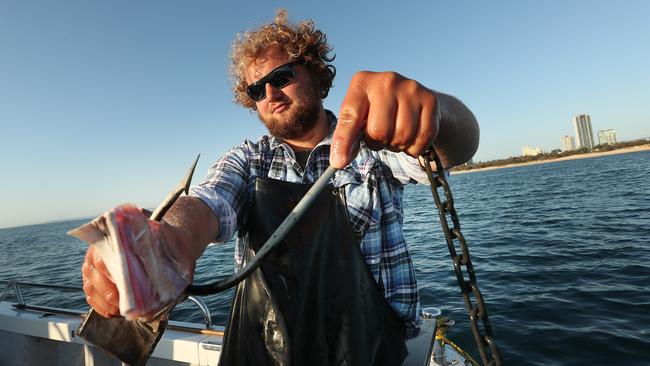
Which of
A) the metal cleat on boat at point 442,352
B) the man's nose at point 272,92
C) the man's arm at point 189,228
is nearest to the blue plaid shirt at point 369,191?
the man's arm at point 189,228

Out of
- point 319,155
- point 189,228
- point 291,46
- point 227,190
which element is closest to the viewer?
point 189,228

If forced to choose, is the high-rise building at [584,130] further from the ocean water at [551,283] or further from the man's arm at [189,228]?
the man's arm at [189,228]

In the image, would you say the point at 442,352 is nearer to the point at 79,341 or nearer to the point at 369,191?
the point at 369,191

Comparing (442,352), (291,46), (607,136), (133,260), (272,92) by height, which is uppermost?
(607,136)

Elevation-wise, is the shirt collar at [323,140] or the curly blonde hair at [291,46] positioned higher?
the curly blonde hair at [291,46]

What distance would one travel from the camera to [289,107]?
2.47m

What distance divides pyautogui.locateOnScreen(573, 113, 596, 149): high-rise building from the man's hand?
178 metres

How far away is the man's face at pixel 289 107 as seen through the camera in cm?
247

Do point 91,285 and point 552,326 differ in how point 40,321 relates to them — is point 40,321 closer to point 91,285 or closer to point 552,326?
point 91,285

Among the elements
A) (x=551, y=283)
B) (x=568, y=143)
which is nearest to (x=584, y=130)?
(x=568, y=143)

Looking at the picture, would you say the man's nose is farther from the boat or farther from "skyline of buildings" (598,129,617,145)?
"skyline of buildings" (598,129,617,145)

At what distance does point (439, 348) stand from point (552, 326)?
375cm

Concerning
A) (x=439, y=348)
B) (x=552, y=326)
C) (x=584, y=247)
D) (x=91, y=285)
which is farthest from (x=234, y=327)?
(x=584, y=247)

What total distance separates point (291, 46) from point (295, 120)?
0.79 metres
